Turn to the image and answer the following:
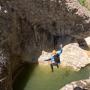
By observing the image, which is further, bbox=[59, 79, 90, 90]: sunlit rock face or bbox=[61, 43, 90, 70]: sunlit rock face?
bbox=[61, 43, 90, 70]: sunlit rock face

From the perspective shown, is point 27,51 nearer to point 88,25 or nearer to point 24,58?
point 24,58

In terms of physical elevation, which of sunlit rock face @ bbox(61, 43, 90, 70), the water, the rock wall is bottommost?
the water

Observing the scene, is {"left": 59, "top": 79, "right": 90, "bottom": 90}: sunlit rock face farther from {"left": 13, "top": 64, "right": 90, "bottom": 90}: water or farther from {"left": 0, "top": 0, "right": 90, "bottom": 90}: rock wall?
{"left": 0, "top": 0, "right": 90, "bottom": 90}: rock wall

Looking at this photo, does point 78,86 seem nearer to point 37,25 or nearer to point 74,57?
point 74,57

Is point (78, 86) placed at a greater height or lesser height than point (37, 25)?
lesser

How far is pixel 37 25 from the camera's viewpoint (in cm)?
2002

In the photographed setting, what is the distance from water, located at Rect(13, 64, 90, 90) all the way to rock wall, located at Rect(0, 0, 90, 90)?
88cm

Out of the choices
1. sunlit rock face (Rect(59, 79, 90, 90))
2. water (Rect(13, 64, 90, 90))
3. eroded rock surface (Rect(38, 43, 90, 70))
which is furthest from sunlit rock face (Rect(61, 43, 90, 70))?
sunlit rock face (Rect(59, 79, 90, 90))

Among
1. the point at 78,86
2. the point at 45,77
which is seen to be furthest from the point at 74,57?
the point at 78,86

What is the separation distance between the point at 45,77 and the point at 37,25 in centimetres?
354

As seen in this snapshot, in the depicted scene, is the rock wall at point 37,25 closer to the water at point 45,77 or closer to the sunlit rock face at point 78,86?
the water at point 45,77

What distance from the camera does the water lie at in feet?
58.1

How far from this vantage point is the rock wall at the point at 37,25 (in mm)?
17703

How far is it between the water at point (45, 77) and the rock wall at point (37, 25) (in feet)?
2.89
